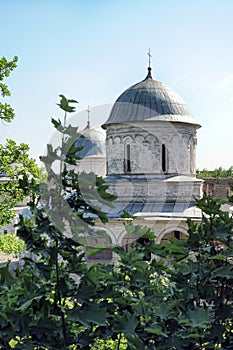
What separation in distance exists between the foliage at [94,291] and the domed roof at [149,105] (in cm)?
1487

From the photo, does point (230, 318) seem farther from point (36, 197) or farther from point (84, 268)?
point (36, 197)

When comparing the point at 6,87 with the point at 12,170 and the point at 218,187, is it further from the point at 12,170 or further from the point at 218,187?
the point at 218,187

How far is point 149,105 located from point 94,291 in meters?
15.9

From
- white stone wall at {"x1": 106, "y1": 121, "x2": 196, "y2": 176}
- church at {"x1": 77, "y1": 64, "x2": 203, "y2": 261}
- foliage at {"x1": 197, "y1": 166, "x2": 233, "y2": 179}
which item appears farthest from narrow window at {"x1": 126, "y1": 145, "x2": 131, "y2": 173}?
foliage at {"x1": 197, "y1": 166, "x2": 233, "y2": 179}

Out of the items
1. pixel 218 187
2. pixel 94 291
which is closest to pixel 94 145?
pixel 218 187

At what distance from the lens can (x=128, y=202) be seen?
Answer: 56.4 ft

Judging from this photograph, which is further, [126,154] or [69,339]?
[126,154]

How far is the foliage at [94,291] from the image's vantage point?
2.79 m

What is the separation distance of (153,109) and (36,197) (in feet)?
50.3

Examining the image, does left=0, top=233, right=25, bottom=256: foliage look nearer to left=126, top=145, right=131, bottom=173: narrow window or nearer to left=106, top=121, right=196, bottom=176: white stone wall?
left=106, top=121, right=196, bottom=176: white stone wall

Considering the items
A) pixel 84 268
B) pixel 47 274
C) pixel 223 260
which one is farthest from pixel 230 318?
pixel 47 274

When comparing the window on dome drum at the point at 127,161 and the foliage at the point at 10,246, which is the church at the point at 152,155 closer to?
the window on dome drum at the point at 127,161

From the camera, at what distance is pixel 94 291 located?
9.42 feet

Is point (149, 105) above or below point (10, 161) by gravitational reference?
above
